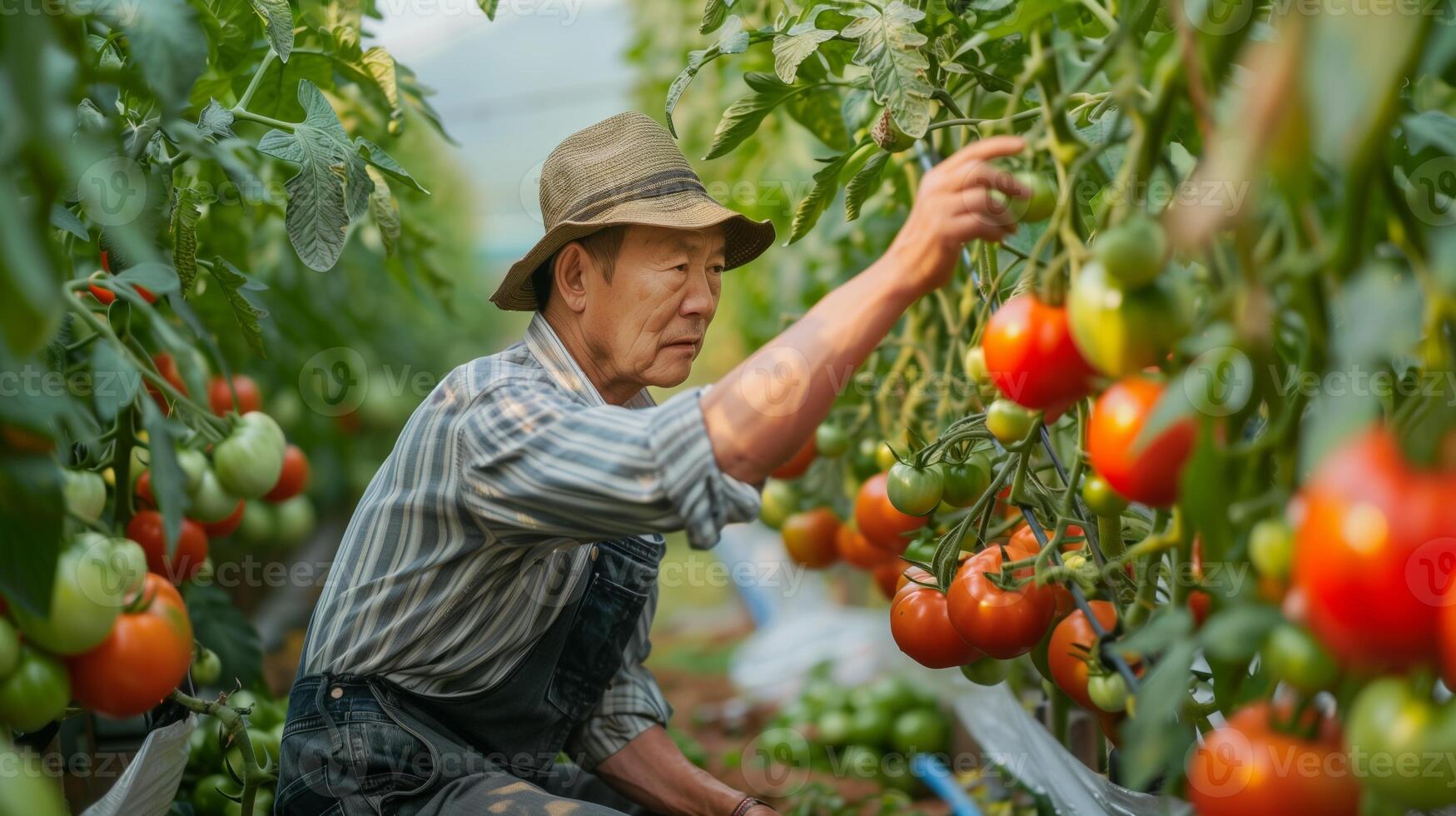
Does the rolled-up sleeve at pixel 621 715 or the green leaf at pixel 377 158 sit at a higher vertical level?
the green leaf at pixel 377 158

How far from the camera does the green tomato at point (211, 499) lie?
116 cm

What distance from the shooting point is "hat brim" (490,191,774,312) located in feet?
3.99

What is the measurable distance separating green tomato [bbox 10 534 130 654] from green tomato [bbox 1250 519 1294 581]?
28.2 inches

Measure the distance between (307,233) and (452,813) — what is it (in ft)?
1.89

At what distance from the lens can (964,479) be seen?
1.08m

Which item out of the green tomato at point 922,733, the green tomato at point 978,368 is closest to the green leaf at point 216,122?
the green tomato at point 978,368

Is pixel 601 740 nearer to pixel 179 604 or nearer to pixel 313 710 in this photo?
pixel 313 710

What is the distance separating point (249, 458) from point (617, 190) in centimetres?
47

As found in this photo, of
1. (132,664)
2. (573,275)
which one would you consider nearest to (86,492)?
(132,664)

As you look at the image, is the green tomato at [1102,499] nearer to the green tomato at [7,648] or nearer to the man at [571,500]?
the man at [571,500]

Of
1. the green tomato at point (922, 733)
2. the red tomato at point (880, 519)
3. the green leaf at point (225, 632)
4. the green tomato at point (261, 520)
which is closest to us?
the red tomato at point (880, 519)

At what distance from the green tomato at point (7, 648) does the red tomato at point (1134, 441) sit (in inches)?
27.3

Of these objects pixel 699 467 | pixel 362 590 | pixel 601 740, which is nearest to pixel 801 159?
pixel 601 740

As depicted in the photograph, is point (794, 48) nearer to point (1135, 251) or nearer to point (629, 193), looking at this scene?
point (629, 193)
